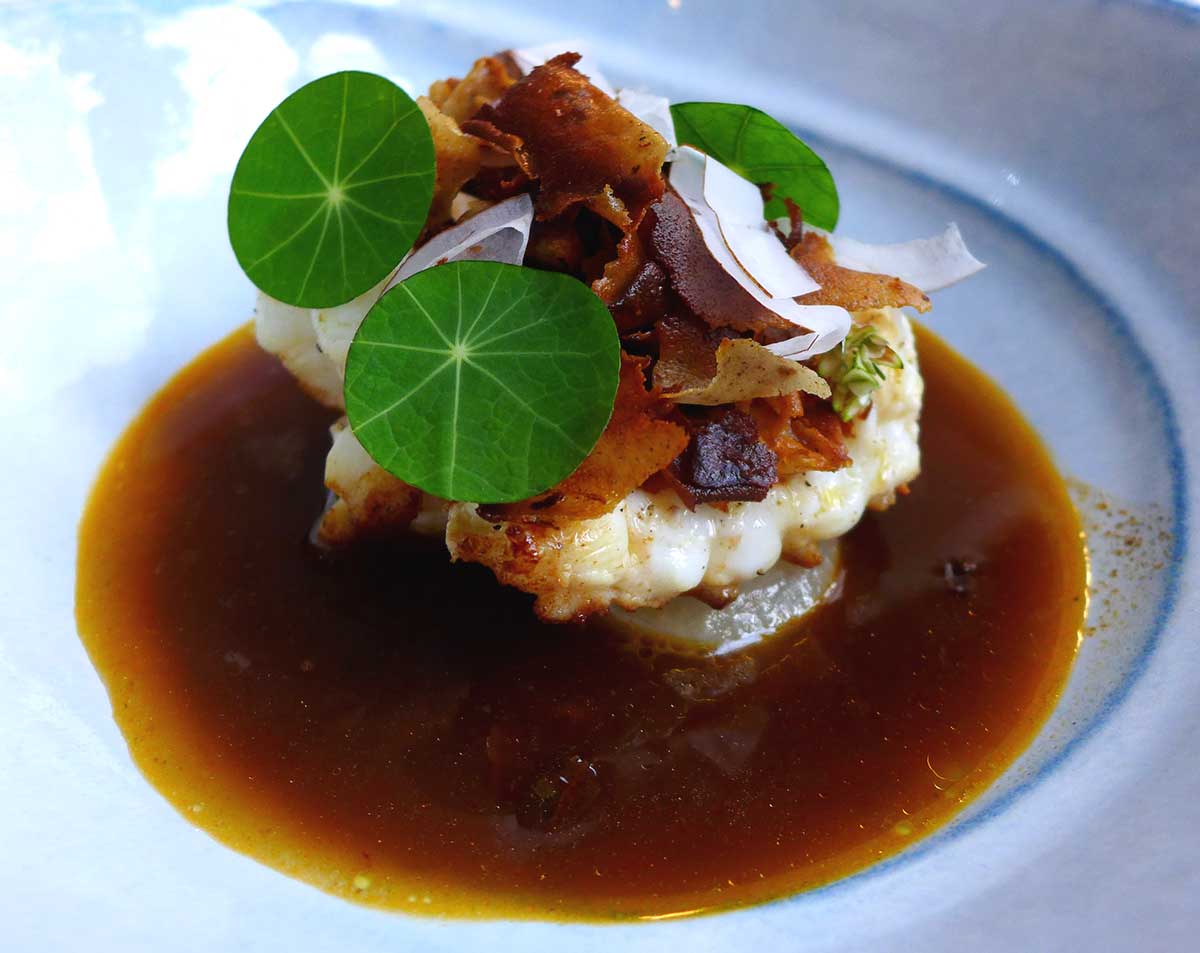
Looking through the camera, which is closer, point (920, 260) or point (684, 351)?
point (684, 351)

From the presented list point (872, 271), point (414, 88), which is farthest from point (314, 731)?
point (414, 88)

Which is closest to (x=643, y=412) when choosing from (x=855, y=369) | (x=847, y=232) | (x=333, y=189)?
(x=855, y=369)

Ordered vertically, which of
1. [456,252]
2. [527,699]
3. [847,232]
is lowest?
[527,699]

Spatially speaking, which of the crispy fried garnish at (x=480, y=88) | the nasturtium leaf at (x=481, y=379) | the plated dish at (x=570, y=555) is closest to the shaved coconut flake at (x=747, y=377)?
the plated dish at (x=570, y=555)

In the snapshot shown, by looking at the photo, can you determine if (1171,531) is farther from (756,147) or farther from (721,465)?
(756,147)

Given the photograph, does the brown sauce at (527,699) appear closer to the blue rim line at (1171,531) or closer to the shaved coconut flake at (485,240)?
the blue rim line at (1171,531)

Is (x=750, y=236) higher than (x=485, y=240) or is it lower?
higher
